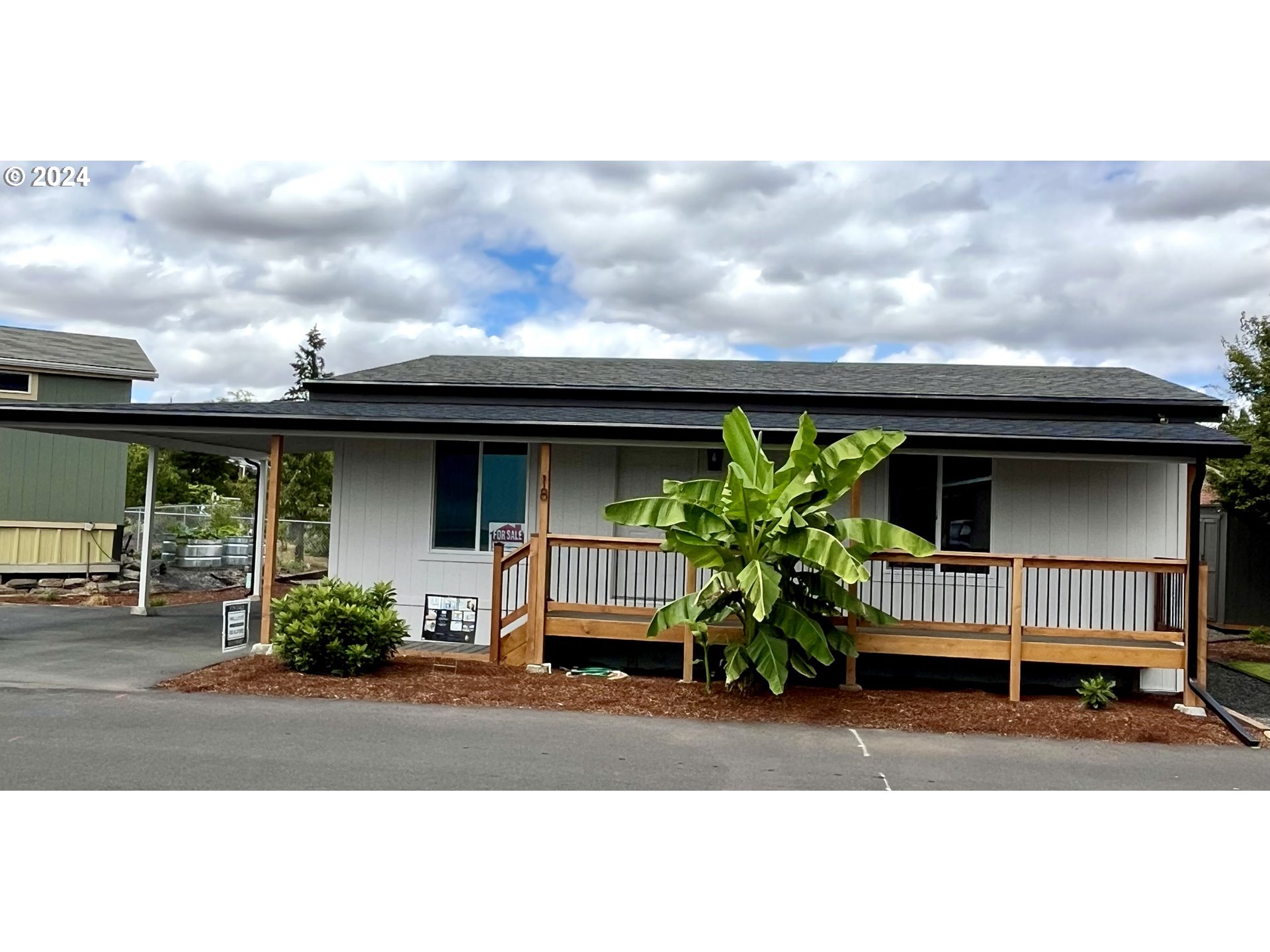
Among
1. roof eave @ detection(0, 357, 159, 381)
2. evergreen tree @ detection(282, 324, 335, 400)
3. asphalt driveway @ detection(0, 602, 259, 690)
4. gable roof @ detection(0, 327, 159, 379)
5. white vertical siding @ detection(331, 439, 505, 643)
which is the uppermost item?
evergreen tree @ detection(282, 324, 335, 400)

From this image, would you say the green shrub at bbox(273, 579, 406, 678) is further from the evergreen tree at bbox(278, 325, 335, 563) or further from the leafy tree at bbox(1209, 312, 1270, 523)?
the evergreen tree at bbox(278, 325, 335, 563)

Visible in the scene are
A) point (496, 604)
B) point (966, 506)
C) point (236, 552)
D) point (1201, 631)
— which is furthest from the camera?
point (236, 552)

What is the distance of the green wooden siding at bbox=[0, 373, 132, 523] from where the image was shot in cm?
1992

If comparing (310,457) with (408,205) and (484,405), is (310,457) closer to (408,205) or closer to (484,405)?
(408,205)

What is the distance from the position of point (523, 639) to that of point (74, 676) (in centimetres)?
455

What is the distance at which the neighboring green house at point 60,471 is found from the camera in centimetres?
1991

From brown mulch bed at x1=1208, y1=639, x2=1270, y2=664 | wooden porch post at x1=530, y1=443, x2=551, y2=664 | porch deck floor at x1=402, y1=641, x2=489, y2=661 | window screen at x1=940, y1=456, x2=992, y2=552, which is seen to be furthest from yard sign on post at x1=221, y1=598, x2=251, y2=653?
brown mulch bed at x1=1208, y1=639, x2=1270, y2=664

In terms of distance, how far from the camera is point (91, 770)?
668 cm

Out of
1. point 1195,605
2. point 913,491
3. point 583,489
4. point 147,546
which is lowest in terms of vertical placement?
point 147,546

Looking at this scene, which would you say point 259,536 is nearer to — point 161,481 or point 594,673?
point 594,673

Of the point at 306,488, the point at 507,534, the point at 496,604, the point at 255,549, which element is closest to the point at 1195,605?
the point at 496,604

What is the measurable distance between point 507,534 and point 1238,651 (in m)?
11.1

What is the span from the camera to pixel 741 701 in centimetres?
967

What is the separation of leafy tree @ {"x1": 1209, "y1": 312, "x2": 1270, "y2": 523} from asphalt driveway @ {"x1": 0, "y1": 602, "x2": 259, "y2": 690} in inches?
587
